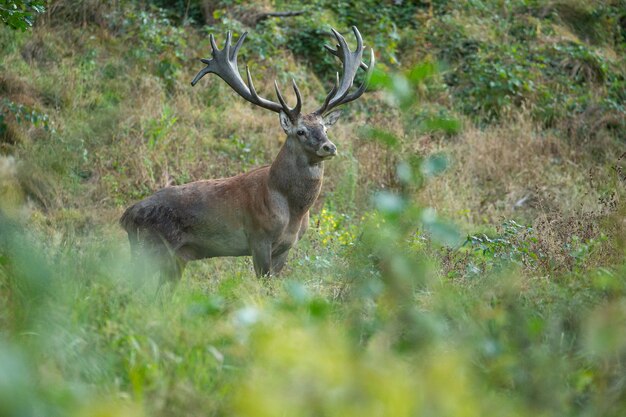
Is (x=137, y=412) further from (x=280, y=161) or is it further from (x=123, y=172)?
(x=123, y=172)

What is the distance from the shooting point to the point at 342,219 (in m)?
9.62

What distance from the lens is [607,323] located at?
387 cm

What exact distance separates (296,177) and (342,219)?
2110 millimetres

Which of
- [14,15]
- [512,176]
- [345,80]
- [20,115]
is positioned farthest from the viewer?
[512,176]

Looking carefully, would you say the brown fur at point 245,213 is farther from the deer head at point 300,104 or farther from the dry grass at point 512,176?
the dry grass at point 512,176

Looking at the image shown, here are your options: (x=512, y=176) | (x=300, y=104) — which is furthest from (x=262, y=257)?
(x=512, y=176)

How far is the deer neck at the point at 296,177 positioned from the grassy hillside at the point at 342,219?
545mm

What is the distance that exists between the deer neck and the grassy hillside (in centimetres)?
54

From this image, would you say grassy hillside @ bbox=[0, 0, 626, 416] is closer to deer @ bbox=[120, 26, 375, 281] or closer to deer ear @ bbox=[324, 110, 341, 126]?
deer @ bbox=[120, 26, 375, 281]

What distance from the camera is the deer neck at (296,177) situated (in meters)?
7.57

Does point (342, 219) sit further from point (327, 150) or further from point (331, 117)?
point (327, 150)

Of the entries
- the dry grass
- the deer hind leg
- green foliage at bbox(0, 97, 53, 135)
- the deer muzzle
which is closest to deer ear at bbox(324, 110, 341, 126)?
the deer muzzle

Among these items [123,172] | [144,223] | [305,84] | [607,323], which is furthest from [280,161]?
[305,84]

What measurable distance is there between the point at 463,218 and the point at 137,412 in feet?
22.5
